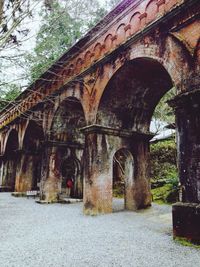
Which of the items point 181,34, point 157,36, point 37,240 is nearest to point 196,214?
point 37,240

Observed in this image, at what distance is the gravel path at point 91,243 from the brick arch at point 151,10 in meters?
5.84

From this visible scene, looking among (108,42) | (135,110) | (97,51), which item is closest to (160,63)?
(108,42)

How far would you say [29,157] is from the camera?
16031 mm

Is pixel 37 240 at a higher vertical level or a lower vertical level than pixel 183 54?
lower

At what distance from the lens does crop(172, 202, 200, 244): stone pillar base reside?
4658 millimetres

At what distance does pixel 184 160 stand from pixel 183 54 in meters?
2.51

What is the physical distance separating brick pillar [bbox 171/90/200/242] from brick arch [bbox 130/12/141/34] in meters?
3.24

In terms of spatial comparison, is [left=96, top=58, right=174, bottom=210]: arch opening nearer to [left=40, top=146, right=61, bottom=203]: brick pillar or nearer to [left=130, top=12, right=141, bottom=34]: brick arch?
[left=130, top=12, right=141, bottom=34]: brick arch

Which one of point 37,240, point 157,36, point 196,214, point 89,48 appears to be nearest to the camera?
point 196,214

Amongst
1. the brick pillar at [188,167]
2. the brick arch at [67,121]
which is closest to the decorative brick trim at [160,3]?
the brick pillar at [188,167]

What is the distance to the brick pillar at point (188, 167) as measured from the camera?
15.7 ft

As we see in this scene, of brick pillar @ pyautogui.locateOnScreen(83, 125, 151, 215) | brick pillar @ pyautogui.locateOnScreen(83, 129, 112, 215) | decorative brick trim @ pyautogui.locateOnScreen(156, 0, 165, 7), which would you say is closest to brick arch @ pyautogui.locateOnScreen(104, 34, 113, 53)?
Result: decorative brick trim @ pyautogui.locateOnScreen(156, 0, 165, 7)

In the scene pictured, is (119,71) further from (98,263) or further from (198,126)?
(98,263)

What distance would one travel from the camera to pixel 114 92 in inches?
344
